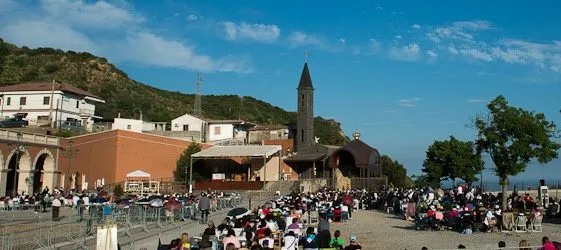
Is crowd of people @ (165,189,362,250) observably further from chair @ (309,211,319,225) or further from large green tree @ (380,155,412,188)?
large green tree @ (380,155,412,188)

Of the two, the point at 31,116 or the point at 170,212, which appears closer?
the point at 170,212

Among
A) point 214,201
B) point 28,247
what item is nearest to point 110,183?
point 214,201

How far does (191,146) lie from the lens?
54.3m

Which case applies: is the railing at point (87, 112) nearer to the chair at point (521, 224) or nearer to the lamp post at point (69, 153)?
the lamp post at point (69, 153)

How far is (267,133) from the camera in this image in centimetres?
7462

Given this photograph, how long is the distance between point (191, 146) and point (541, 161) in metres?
34.9

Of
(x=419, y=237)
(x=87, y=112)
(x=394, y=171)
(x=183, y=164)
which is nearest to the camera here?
(x=419, y=237)

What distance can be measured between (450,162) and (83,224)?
45.4 metres

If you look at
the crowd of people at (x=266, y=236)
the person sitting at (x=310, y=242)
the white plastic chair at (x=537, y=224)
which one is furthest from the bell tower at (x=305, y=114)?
the person sitting at (x=310, y=242)

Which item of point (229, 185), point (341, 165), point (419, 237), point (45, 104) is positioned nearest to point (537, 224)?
point (419, 237)

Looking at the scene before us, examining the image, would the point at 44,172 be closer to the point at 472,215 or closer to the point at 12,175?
the point at 12,175

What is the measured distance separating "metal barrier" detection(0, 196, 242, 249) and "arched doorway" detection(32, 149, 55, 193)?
768 inches

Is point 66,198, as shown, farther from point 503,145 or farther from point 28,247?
point 503,145

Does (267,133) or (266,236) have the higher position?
(267,133)
